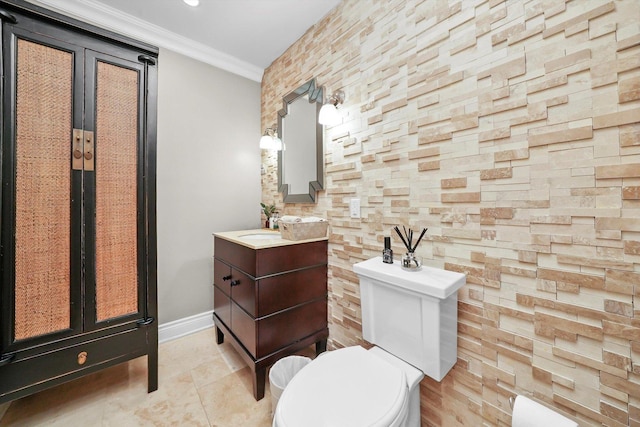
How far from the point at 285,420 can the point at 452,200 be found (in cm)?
108

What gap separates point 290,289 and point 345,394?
75 centimetres

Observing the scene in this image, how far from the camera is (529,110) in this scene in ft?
3.01

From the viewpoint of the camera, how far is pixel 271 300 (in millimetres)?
1457

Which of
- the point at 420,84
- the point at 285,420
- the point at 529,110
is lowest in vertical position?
the point at 285,420

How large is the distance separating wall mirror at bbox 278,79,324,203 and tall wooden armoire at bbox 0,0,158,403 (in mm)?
975

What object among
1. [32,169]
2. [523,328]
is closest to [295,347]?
[523,328]

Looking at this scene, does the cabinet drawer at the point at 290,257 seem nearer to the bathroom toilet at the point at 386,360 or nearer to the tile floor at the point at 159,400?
the bathroom toilet at the point at 386,360

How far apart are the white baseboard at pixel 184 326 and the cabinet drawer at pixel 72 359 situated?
0.66 meters

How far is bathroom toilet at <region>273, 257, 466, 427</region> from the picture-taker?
81 cm

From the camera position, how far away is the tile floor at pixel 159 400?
1.31m

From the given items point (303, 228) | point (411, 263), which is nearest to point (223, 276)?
point (303, 228)

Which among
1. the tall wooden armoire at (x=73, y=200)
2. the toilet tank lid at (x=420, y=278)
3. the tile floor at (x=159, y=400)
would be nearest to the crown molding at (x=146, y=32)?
the tall wooden armoire at (x=73, y=200)

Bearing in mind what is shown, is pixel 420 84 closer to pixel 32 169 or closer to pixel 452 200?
pixel 452 200

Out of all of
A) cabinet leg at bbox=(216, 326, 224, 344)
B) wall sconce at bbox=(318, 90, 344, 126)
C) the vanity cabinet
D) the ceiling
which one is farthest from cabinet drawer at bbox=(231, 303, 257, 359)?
the ceiling
